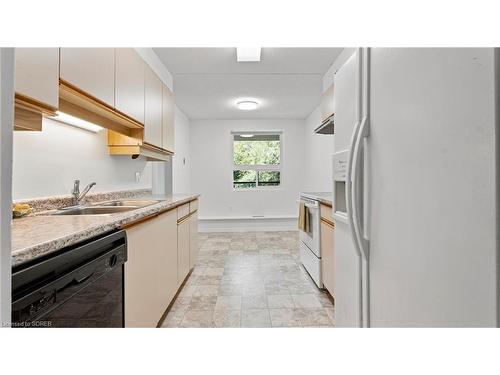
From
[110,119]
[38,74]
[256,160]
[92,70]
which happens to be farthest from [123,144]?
[256,160]

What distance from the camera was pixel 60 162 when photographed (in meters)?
1.68

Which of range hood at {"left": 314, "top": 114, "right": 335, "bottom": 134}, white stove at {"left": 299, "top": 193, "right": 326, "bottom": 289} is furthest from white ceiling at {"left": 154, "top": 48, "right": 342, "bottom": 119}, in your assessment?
white stove at {"left": 299, "top": 193, "right": 326, "bottom": 289}

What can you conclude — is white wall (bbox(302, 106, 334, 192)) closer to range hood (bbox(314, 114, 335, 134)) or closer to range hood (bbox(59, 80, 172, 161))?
range hood (bbox(314, 114, 335, 134))

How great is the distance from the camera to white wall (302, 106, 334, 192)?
4.24m

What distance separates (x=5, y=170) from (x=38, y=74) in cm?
84

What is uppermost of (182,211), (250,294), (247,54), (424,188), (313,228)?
(247,54)

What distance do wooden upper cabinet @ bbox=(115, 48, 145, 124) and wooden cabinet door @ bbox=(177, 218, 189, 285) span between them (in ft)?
3.38

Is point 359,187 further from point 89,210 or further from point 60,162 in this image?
point 60,162

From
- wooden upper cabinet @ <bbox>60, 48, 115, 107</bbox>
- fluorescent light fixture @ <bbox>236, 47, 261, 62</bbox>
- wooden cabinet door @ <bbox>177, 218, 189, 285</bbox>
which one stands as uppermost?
fluorescent light fixture @ <bbox>236, 47, 261, 62</bbox>

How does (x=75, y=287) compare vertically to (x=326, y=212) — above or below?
below

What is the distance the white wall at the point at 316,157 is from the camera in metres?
4.24

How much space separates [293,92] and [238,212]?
2942mm
